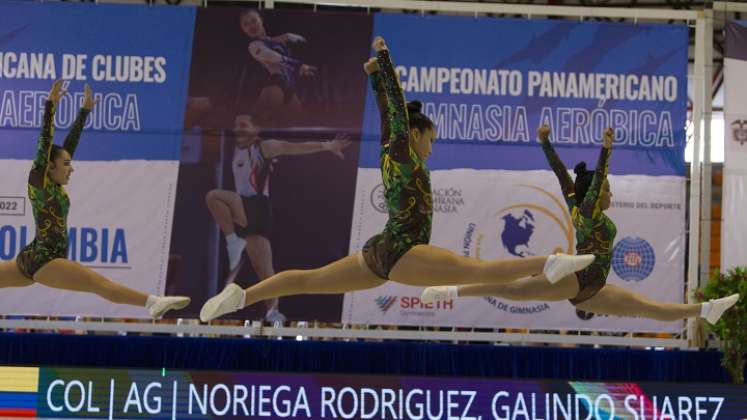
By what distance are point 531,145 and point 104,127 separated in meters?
3.86

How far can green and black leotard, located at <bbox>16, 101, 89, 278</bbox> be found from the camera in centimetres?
883

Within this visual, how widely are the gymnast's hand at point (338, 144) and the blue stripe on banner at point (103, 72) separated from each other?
138 cm

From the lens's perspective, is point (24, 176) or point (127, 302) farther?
point (24, 176)

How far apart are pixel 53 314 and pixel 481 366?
12.4ft

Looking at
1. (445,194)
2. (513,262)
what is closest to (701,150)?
(445,194)

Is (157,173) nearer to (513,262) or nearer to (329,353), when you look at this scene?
(329,353)

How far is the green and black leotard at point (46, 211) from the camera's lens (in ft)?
29.0

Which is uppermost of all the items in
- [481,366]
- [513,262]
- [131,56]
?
[131,56]

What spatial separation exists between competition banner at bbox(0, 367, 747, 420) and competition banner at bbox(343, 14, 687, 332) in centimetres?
268

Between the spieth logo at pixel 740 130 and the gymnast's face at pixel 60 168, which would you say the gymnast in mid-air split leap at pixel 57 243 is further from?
the spieth logo at pixel 740 130

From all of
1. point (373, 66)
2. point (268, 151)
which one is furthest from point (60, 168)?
point (373, 66)

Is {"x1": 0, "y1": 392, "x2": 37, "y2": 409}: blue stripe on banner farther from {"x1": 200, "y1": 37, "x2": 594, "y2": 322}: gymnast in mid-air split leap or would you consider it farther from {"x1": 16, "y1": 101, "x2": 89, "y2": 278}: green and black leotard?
{"x1": 200, "y1": 37, "x2": 594, "y2": 322}: gymnast in mid-air split leap

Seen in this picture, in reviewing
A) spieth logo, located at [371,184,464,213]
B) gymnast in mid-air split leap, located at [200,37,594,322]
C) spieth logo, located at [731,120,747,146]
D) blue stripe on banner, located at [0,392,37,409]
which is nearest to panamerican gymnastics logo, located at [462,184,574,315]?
spieth logo, located at [371,184,464,213]

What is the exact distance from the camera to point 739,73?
1046cm
